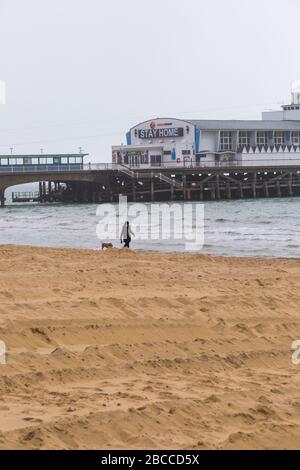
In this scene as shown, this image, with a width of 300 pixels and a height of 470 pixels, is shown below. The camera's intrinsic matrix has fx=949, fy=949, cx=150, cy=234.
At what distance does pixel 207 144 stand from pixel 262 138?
663 centimetres

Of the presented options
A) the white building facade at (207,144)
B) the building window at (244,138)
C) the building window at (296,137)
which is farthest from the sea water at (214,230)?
the building window at (296,137)

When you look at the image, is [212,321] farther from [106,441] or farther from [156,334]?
[106,441]

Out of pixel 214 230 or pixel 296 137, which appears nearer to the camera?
pixel 214 230

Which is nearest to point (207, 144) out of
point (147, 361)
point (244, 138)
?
point (244, 138)

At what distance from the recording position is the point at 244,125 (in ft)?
271

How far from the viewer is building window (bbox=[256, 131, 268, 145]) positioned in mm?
82406

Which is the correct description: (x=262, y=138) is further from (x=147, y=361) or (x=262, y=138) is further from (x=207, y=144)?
(x=147, y=361)

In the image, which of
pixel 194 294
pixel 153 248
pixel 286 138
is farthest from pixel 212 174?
pixel 194 294

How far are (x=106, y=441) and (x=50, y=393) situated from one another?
4.17 ft

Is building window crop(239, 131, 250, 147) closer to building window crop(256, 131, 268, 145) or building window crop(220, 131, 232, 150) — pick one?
building window crop(256, 131, 268, 145)

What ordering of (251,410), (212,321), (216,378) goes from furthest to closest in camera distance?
(212,321)
(216,378)
(251,410)

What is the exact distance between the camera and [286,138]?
84.2 meters

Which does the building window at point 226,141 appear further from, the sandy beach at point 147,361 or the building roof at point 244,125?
the sandy beach at point 147,361
